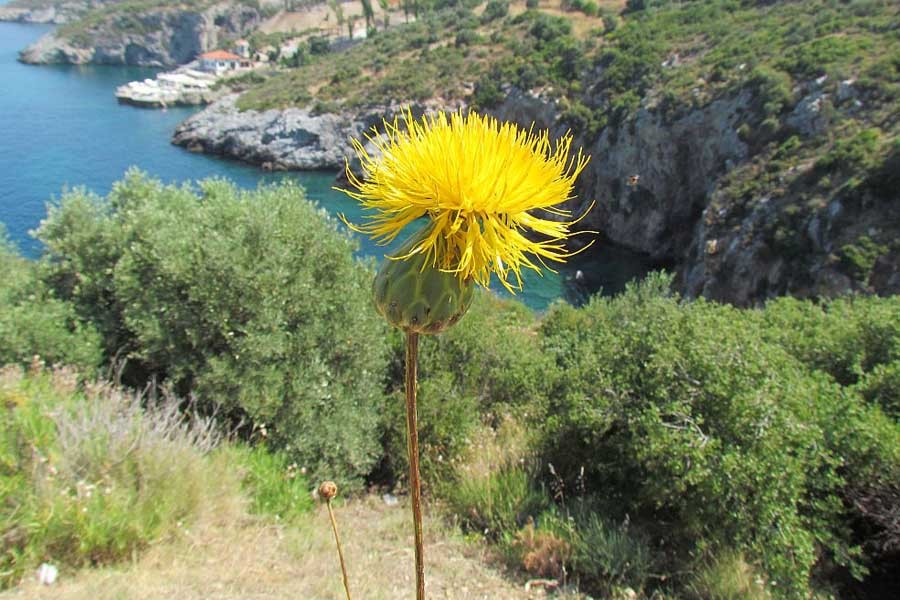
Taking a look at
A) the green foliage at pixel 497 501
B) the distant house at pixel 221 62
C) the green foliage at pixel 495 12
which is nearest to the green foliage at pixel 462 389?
the green foliage at pixel 497 501

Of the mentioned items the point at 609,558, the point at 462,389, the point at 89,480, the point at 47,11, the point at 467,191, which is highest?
the point at 47,11

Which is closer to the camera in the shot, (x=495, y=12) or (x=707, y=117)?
(x=707, y=117)

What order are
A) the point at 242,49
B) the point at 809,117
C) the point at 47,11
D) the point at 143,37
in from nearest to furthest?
the point at 809,117, the point at 242,49, the point at 143,37, the point at 47,11

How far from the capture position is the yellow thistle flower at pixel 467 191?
1.48m

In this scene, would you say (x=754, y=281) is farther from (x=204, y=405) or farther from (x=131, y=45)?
(x=131, y=45)

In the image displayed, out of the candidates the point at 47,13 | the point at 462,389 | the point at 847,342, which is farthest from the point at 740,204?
the point at 47,13

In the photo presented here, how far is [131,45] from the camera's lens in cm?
10262

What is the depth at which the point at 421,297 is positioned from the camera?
147 cm

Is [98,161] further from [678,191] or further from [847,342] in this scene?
[847,342]

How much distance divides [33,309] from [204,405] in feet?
8.37

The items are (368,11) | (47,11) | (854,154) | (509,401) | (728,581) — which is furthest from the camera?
(47,11)

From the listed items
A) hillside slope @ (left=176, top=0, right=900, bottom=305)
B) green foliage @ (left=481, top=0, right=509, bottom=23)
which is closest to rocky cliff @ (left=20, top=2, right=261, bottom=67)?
hillside slope @ (left=176, top=0, right=900, bottom=305)

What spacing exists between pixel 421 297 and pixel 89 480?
4492mm

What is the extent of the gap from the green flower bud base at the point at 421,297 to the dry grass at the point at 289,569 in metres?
3.63
